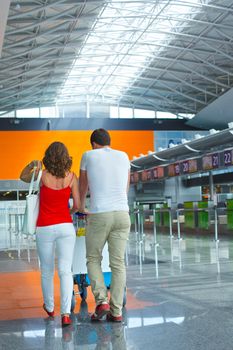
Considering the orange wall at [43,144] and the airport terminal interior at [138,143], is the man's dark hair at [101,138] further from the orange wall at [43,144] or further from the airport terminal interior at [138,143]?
the orange wall at [43,144]

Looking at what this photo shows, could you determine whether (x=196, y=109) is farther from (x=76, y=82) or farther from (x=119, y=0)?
(x=119, y=0)

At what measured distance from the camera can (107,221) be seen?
4.59m

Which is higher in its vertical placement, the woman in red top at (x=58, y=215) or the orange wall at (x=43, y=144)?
the orange wall at (x=43, y=144)

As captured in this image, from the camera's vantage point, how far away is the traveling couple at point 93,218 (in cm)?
462

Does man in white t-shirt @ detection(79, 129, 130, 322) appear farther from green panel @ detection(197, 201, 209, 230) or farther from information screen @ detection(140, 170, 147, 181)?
information screen @ detection(140, 170, 147, 181)

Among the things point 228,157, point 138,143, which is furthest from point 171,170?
point 138,143

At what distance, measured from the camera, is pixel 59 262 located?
15.4 feet

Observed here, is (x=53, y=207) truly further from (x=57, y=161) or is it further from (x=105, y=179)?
(x=105, y=179)

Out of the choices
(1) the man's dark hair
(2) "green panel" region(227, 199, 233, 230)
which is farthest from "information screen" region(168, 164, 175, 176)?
(1) the man's dark hair

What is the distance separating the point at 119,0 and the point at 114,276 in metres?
21.3

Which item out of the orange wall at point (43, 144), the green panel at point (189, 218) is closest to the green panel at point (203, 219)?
the green panel at point (189, 218)

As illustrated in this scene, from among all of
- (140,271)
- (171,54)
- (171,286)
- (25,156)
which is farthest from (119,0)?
(171,286)

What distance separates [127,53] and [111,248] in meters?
29.7

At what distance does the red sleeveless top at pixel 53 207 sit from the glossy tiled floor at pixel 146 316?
85 centimetres
